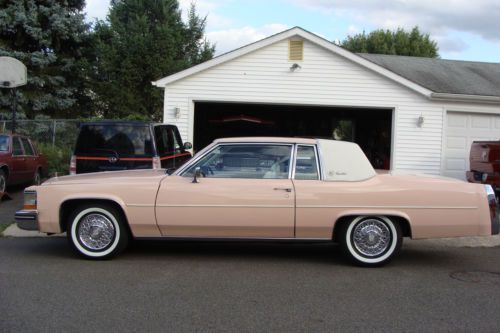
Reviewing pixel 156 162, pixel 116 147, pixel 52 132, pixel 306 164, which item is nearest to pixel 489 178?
pixel 306 164

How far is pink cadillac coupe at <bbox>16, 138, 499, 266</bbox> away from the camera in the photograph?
6371mm

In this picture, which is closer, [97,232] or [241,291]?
[241,291]

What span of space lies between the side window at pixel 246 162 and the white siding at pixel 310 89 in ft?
22.0

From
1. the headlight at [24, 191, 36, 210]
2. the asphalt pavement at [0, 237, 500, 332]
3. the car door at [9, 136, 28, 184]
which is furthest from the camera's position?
the car door at [9, 136, 28, 184]

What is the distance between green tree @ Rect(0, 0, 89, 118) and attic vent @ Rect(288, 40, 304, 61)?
12.5 m

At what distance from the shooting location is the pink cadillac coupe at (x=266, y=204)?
637cm

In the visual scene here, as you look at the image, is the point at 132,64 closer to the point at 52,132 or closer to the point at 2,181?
the point at 52,132

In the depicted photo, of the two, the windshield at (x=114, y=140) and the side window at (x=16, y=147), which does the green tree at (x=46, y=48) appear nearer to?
the side window at (x=16, y=147)

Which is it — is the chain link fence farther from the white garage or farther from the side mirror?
the side mirror

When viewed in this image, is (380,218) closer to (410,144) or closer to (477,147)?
(477,147)

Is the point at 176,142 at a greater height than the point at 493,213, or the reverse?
the point at 176,142

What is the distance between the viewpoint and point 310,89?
1349 cm

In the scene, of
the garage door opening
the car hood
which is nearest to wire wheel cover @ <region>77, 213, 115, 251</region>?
the car hood

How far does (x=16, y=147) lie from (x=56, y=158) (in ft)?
12.3
